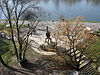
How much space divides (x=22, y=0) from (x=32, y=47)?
7.44 m

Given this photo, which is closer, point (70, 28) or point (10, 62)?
point (70, 28)

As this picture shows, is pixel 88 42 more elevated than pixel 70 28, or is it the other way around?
pixel 70 28

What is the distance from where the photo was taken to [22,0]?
14562mm

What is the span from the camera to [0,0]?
13.7m

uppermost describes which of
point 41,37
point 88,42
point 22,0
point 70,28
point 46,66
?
point 22,0

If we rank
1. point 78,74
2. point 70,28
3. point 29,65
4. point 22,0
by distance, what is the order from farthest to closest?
point 29,65
point 22,0
point 70,28
point 78,74

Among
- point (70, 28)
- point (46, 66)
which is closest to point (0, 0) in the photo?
point (70, 28)

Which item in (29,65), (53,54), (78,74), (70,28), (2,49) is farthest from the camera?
(2,49)

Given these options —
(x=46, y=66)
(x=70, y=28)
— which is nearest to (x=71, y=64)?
(x=46, y=66)

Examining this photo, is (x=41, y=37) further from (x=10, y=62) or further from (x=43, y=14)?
(x=10, y=62)

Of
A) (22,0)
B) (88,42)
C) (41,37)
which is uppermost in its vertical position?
(22,0)

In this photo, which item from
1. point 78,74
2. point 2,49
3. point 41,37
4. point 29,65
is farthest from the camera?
point 41,37

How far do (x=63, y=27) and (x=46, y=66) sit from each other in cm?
498

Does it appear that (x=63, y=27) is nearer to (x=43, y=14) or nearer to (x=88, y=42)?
(x=88, y=42)
